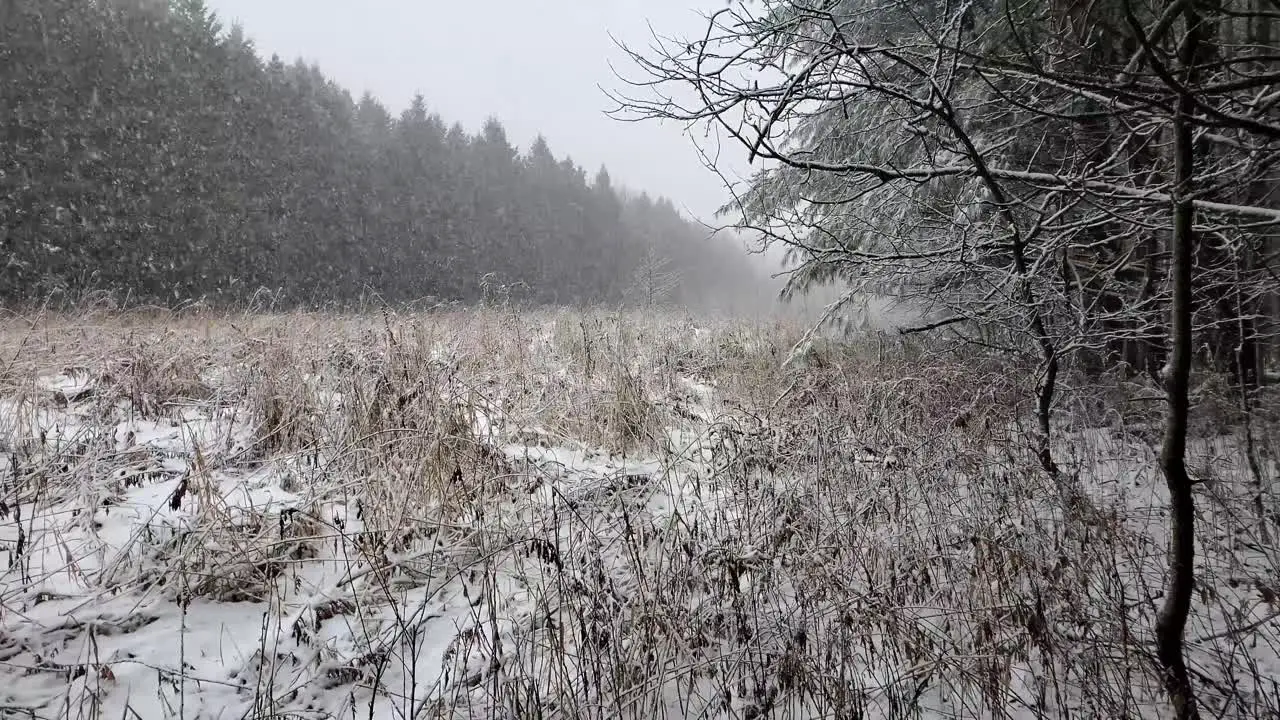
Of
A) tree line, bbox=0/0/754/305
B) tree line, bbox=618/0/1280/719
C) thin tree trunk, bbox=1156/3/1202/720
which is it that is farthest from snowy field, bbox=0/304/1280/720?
tree line, bbox=0/0/754/305

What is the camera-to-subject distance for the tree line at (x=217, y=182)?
12.6 metres

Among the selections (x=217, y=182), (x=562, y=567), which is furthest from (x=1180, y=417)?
(x=217, y=182)

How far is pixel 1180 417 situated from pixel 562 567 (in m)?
1.65

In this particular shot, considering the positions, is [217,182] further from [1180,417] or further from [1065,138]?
[1180,417]

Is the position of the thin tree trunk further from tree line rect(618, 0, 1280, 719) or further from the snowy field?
the snowy field

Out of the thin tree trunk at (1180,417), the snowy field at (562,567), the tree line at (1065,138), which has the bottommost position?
the snowy field at (562,567)

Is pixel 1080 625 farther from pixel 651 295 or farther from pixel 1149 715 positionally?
pixel 651 295

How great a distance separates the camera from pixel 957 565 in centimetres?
195

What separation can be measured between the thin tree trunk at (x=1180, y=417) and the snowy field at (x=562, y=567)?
4.5 inches

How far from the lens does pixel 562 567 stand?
157 centimetres

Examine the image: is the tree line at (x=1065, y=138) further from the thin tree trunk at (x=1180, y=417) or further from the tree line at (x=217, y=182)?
the tree line at (x=217, y=182)

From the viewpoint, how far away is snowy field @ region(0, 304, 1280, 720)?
4.53ft

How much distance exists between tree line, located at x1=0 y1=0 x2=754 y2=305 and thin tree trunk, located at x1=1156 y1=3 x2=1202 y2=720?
17.1 ft

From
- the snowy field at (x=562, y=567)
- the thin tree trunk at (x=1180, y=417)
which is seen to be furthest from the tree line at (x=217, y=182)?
the thin tree trunk at (x=1180, y=417)
